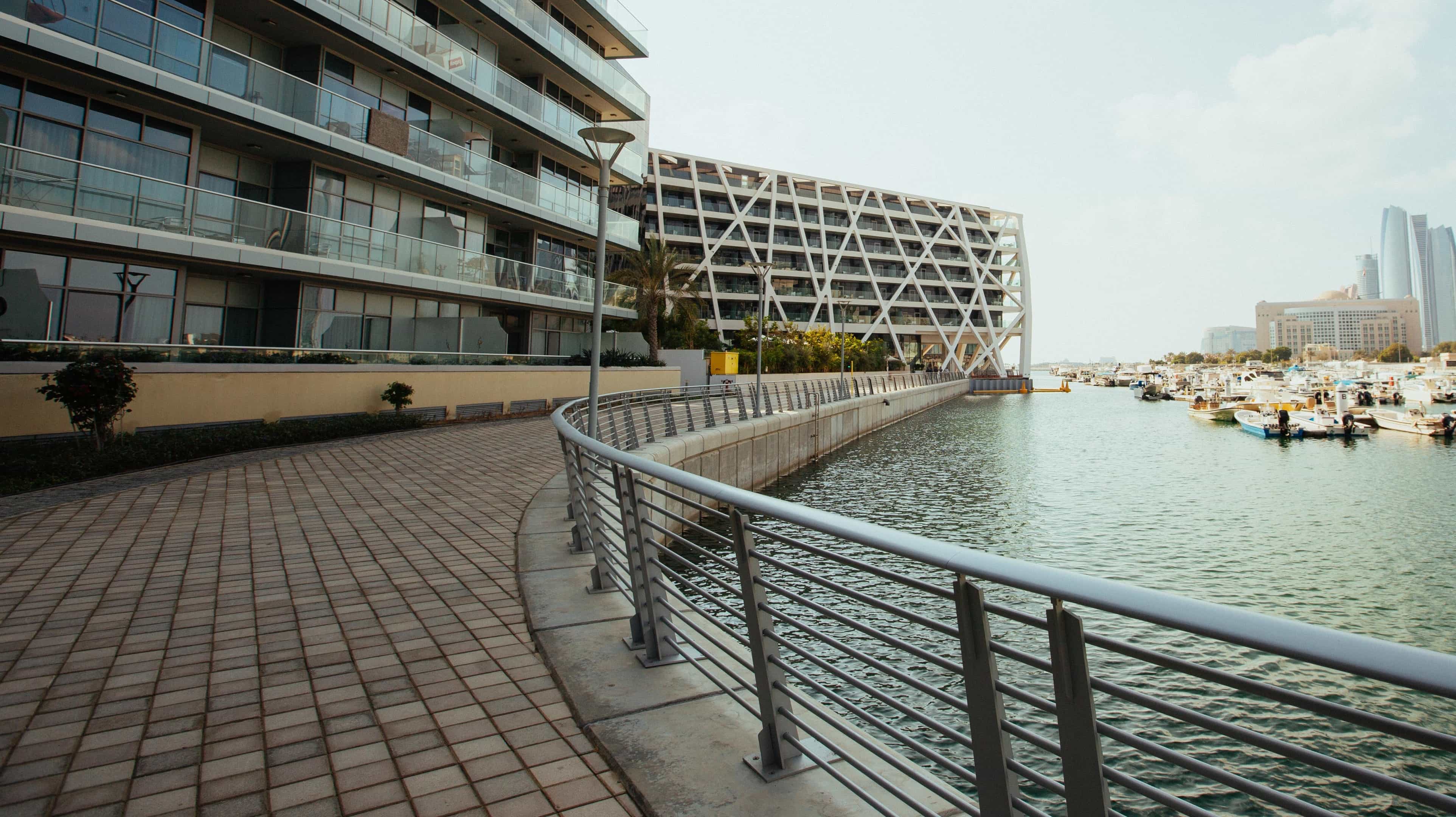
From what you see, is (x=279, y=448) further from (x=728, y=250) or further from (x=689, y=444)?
(x=728, y=250)

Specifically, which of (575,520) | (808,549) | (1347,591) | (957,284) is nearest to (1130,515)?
(1347,591)

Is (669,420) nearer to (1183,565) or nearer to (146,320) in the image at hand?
(1183,565)

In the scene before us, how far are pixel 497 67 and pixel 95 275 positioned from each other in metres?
14.3

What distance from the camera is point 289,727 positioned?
11.1ft

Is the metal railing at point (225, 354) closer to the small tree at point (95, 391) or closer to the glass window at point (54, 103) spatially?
the small tree at point (95, 391)

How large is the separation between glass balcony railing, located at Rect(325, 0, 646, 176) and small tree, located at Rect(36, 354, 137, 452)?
1164cm

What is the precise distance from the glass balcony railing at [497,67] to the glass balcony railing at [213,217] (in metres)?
5.46

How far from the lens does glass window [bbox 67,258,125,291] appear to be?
14617 mm

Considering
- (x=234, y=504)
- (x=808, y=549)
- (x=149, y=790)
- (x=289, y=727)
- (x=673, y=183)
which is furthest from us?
(x=673, y=183)

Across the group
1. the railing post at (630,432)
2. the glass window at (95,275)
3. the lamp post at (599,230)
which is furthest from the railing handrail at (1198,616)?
the glass window at (95,275)

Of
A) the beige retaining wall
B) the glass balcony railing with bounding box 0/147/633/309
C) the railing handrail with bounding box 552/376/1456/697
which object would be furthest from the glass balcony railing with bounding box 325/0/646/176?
the railing handrail with bounding box 552/376/1456/697

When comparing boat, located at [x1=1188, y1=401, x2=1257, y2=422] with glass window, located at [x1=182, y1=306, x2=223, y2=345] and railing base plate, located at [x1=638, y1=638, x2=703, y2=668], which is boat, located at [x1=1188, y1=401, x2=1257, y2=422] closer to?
railing base plate, located at [x1=638, y1=638, x2=703, y2=668]

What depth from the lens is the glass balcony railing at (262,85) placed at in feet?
46.5

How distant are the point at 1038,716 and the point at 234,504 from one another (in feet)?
29.8
